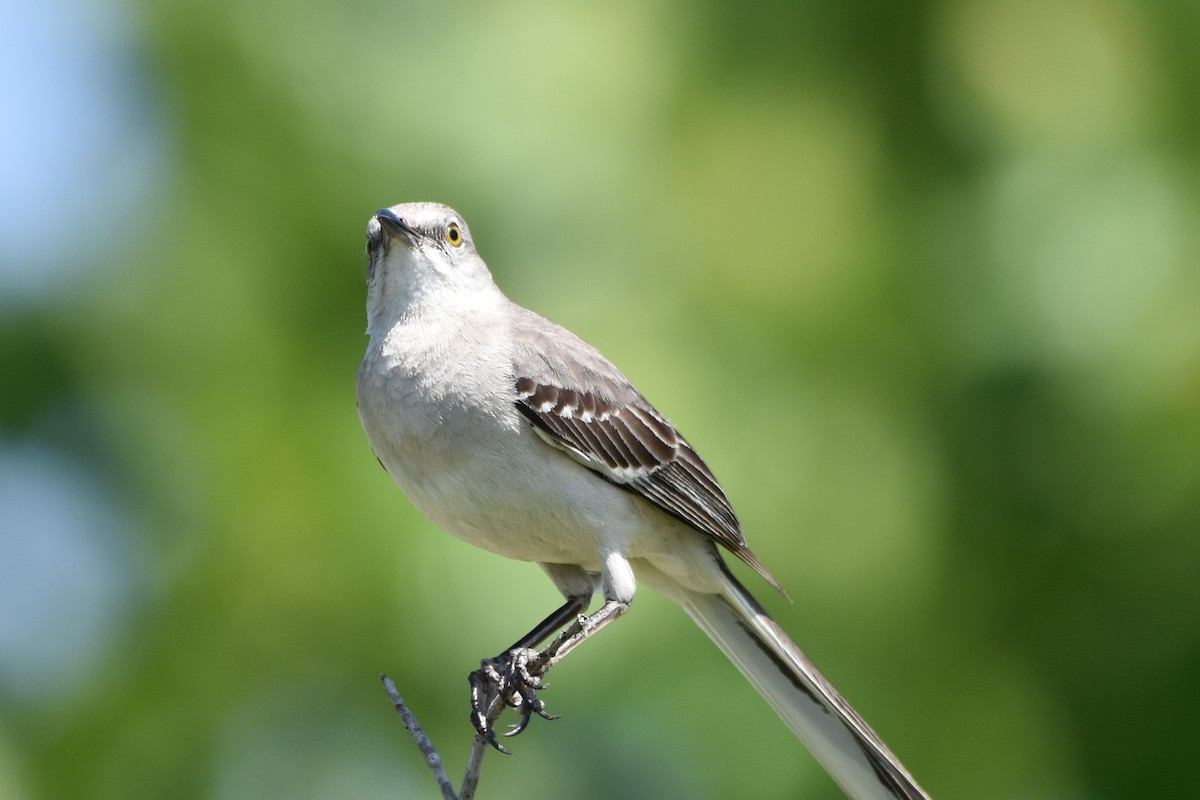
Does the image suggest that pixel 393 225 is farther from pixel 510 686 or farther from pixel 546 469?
pixel 510 686

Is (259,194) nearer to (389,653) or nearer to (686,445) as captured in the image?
(389,653)

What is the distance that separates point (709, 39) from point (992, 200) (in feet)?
5.78

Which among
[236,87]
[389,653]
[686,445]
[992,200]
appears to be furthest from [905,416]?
[236,87]

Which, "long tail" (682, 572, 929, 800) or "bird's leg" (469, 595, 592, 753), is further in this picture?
"long tail" (682, 572, 929, 800)

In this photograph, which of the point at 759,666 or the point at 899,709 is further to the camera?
the point at 899,709

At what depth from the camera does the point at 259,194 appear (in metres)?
6.70

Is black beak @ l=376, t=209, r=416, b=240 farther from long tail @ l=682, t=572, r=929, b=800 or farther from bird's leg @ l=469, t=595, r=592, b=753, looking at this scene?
long tail @ l=682, t=572, r=929, b=800

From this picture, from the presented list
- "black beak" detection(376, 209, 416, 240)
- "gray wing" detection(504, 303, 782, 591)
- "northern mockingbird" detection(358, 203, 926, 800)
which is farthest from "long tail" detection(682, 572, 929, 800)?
"black beak" detection(376, 209, 416, 240)

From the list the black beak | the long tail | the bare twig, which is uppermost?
the black beak

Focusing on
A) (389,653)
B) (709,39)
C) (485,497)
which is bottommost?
(389,653)

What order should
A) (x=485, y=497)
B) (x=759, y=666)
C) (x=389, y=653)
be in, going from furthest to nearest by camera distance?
(x=389, y=653) < (x=759, y=666) < (x=485, y=497)

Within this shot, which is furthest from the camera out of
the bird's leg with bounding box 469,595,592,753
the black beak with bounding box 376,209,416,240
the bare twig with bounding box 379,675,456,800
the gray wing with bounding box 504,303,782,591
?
the black beak with bounding box 376,209,416,240

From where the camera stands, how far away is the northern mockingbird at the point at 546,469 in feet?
12.9

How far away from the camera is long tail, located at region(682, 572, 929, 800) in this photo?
4.24 m
